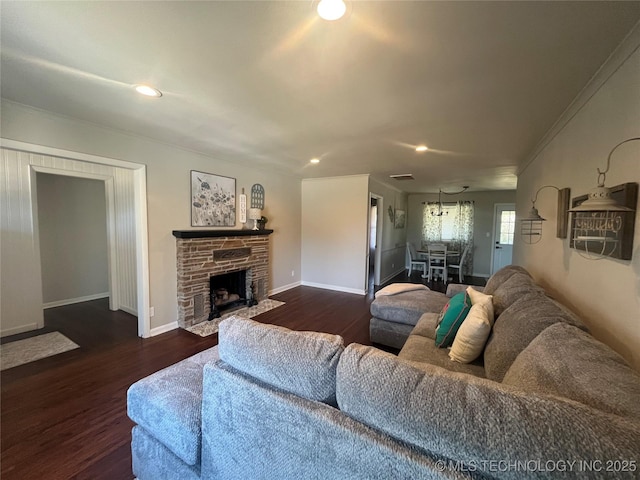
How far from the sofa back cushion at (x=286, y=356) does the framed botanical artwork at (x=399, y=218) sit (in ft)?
20.3

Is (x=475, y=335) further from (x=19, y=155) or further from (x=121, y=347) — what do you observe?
(x=19, y=155)

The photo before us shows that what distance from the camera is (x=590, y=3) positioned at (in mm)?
1083

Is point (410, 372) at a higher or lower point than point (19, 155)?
lower

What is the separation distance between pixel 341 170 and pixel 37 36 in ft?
12.4

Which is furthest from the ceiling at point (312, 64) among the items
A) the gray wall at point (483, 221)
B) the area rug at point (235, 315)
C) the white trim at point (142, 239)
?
the gray wall at point (483, 221)

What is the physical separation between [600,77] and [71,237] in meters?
6.56

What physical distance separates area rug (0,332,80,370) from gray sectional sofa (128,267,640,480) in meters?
2.21

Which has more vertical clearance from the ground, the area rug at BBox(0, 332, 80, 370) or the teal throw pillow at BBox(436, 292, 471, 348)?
the teal throw pillow at BBox(436, 292, 471, 348)

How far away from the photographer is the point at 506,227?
6.83m

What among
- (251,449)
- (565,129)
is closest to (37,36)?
(251,449)

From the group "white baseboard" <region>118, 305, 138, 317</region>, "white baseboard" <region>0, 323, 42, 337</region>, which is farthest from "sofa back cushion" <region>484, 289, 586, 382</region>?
"white baseboard" <region>0, 323, 42, 337</region>

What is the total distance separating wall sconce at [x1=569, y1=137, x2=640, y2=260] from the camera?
1178 millimetres

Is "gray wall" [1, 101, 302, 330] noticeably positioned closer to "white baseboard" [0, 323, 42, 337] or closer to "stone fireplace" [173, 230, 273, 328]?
"stone fireplace" [173, 230, 273, 328]

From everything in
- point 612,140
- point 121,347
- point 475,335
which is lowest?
point 121,347
